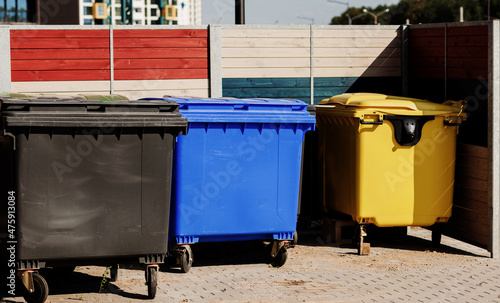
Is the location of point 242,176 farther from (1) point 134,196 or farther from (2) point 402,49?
(2) point 402,49

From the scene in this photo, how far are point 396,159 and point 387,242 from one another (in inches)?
45.5

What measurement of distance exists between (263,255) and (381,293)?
5.77 ft

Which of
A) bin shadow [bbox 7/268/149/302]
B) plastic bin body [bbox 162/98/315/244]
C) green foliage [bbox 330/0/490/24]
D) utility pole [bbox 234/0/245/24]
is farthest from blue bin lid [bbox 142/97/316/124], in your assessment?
green foliage [bbox 330/0/490/24]

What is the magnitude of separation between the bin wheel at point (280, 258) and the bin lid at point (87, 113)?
1836 millimetres

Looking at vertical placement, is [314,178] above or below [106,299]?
above

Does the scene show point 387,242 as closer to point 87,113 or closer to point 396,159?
point 396,159

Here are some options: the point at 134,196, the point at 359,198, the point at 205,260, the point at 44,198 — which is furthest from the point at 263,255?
the point at 44,198

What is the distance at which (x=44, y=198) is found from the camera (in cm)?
592

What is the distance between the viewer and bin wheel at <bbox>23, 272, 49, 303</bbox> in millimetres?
5957

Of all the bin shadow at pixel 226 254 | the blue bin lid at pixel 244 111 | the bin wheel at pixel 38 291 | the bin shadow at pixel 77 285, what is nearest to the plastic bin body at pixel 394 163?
the blue bin lid at pixel 244 111

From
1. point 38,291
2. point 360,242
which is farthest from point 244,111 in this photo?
point 38,291

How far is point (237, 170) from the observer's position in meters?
7.31

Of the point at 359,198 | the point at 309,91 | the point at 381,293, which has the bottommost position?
the point at 381,293

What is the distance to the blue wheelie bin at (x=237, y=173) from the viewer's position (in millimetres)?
7180
